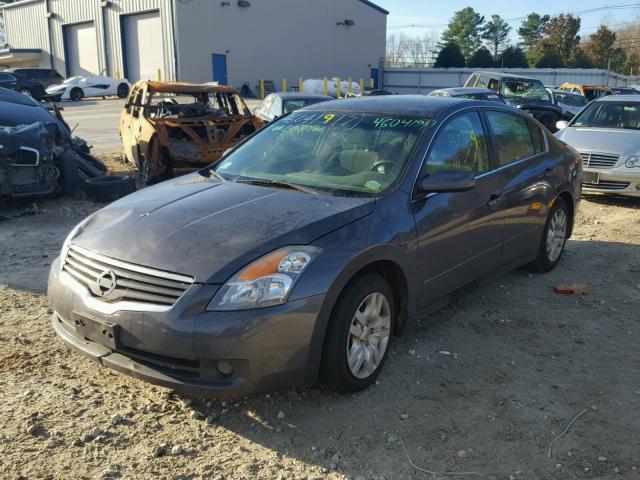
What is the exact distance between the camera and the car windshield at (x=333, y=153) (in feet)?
12.9

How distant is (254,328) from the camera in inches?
114

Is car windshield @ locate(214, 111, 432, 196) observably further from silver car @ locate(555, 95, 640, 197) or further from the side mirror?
silver car @ locate(555, 95, 640, 197)

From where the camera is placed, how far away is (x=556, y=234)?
5.82 m

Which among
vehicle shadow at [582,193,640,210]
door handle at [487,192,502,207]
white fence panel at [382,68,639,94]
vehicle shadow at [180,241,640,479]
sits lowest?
vehicle shadow at [180,241,640,479]

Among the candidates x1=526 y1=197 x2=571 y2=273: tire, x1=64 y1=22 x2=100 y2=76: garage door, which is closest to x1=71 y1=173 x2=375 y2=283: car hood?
x1=526 y1=197 x2=571 y2=273: tire

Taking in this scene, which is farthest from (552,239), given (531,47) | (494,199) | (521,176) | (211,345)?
(531,47)

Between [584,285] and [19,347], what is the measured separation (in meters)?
4.54

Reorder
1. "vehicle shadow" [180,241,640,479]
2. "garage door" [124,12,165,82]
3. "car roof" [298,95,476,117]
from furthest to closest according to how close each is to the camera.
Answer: "garage door" [124,12,165,82] < "car roof" [298,95,476,117] < "vehicle shadow" [180,241,640,479]

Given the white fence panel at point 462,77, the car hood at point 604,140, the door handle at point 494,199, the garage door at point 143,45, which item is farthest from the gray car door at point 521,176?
the white fence panel at point 462,77

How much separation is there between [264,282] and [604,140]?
781cm

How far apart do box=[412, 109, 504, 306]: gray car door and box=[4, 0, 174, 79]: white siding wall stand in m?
35.4

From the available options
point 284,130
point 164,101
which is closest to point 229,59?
point 164,101

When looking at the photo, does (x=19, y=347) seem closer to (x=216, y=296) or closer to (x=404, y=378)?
(x=216, y=296)

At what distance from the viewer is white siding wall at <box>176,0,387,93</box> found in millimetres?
37531
